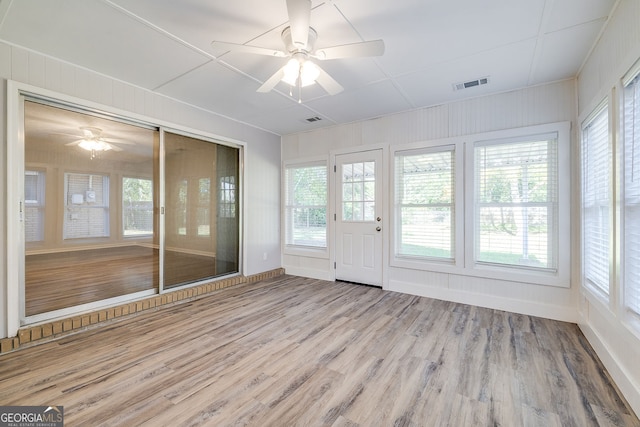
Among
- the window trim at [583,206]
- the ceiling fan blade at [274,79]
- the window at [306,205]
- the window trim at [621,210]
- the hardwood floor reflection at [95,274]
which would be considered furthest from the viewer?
the window at [306,205]

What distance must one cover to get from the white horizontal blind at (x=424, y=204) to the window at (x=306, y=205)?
1.35 meters

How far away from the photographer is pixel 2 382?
186cm

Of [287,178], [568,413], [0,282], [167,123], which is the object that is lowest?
[568,413]

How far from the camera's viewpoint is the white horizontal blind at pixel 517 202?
3068 mm

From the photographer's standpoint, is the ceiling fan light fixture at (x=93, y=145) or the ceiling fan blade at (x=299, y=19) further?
the ceiling fan light fixture at (x=93, y=145)

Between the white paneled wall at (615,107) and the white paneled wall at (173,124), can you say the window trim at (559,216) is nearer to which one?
the white paneled wall at (615,107)

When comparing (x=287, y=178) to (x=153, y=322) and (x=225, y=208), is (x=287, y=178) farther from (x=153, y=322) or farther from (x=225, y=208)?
(x=153, y=322)

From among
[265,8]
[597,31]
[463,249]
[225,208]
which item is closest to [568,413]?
[463,249]

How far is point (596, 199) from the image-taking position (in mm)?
2402

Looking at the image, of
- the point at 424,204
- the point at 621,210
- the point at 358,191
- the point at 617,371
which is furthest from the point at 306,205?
the point at 617,371

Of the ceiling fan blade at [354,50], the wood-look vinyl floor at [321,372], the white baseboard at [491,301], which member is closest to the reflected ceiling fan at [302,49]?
the ceiling fan blade at [354,50]

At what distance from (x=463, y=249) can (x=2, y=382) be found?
14.6 ft

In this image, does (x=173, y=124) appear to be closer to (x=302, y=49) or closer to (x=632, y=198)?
(x=302, y=49)

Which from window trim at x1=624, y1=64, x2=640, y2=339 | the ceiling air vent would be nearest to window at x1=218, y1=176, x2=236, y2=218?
the ceiling air vent
